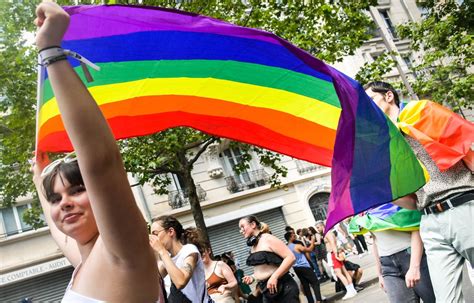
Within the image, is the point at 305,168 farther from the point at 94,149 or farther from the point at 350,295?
the point at 94,149

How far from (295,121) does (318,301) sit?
686 centimetres

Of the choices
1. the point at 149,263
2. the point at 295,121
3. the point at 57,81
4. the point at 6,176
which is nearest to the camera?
the point at 57,81

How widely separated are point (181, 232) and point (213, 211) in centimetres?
1710

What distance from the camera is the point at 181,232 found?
418 cm

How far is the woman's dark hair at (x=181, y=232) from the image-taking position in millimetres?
4086

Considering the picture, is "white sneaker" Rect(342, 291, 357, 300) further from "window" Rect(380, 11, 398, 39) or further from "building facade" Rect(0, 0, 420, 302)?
"window" Rect(380, 11, 398, 39)

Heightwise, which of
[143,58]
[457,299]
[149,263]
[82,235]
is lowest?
[457,299]

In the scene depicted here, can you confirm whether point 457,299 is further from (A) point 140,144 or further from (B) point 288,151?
(A) point 140,144

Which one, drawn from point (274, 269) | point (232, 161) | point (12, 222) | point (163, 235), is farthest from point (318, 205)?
point (163, 235)

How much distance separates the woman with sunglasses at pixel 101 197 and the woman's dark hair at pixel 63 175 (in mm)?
303

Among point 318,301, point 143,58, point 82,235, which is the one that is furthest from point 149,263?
point 318,301

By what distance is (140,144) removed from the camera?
11094mm

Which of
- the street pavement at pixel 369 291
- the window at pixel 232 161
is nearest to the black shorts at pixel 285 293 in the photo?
the street pavement at pixel 369 291

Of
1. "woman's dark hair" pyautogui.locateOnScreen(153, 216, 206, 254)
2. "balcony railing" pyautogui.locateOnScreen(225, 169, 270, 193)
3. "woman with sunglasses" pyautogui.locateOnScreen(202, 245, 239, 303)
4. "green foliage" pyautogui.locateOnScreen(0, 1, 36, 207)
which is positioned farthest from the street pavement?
"balcony railing" pyautogui.locateOnScreen(225, 169, 270, 193)
